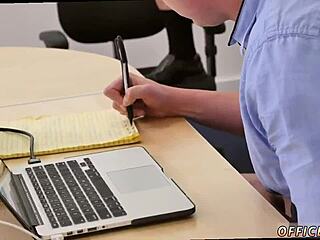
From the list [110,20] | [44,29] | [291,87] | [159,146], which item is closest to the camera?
[291,87]

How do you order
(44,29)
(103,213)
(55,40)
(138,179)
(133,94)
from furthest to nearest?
(44,29) < (55,40) < (133,94) < (138,179) < (103,213)

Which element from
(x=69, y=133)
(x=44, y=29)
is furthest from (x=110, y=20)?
(x=69, y=133)

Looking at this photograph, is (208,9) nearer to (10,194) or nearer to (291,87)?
(291,87)

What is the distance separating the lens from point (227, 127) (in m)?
1.41

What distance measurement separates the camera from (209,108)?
Result: 1408mm

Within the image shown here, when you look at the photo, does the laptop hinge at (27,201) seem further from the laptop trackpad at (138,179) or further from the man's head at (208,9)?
the man's head at (208,9)

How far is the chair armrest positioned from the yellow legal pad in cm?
107

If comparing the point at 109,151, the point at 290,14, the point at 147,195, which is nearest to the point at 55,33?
the point at 109,151

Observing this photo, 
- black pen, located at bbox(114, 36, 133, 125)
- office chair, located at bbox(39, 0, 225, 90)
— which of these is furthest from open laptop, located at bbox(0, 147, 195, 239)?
office chair, located at bbox(39, 0, 225, 90)

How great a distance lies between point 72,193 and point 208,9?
1.19ft

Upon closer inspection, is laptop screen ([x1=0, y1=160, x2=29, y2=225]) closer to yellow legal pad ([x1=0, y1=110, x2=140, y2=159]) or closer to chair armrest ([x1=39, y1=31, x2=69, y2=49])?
yellow legal pad ([x1=0, y1=110, x2=140, y2=159])

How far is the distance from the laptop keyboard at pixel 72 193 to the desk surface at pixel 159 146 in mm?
37

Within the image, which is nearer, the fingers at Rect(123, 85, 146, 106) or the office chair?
the fingers at Rect(123, 85, 146, 106)

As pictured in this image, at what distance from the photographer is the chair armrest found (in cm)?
242
